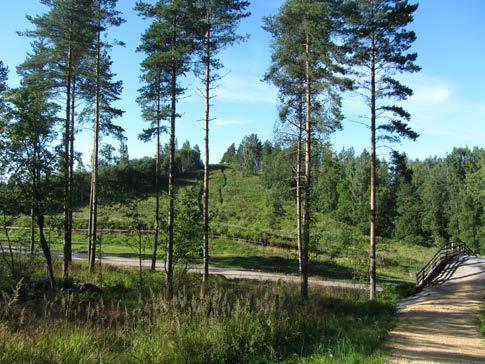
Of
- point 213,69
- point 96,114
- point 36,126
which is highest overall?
point 213,69

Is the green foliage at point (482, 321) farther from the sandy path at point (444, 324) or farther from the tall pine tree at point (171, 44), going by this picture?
the tall pine tree at point (171, 44)

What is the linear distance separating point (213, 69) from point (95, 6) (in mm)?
6575

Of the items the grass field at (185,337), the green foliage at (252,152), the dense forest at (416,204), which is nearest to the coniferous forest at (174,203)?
the grass field at (185,337)

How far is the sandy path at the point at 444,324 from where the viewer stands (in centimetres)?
851

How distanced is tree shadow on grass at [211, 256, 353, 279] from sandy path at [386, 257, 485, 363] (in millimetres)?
11790

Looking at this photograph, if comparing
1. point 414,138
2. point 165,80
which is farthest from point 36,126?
point 414,138

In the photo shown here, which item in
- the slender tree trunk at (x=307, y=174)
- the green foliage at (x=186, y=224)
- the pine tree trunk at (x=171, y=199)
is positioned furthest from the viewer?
the green foliage at (x=186, y=224)

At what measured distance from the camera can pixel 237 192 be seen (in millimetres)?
81062

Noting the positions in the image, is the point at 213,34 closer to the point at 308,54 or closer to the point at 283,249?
the point at 308,54

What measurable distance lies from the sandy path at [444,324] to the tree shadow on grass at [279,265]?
38.7 feet

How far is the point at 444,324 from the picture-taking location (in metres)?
12.5

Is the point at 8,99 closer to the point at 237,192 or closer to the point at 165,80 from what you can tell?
the point at 165,80

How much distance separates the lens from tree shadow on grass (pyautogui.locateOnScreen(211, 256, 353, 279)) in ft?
110

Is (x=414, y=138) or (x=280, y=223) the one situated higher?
(x=414, y=138)
